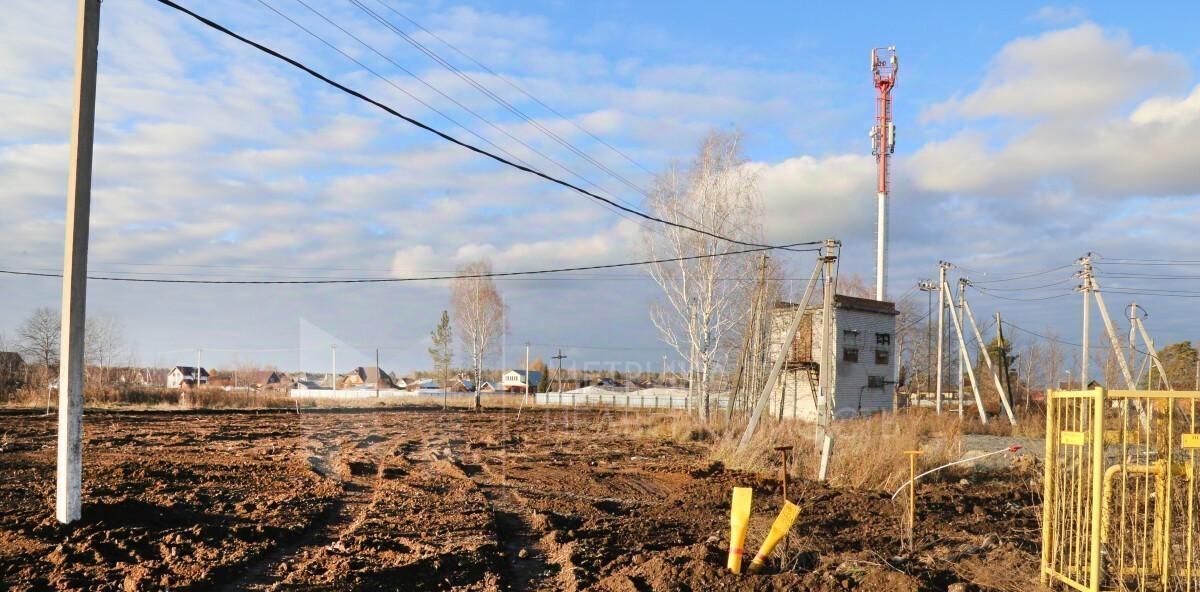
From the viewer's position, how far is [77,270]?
25.5 ft

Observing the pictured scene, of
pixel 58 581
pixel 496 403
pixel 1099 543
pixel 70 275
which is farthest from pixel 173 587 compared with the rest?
Result: pixel 496 403

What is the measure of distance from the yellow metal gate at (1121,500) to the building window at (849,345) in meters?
26.8

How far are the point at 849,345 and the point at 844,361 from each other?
0.70 meters

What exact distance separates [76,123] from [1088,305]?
3223 centimetres

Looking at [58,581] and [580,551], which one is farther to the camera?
[580,551]

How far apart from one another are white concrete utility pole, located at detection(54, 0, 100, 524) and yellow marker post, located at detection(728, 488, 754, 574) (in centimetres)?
584

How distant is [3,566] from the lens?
21.8 ft

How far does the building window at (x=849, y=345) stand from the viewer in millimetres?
34209

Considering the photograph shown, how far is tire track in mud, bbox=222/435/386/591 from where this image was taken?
23.2ft

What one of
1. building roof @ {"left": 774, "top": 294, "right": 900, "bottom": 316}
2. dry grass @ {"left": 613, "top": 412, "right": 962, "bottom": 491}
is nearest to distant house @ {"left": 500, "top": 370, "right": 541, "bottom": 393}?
building roof @ {"left": 774, "top": 294, "right": 900, "bottom": 316}

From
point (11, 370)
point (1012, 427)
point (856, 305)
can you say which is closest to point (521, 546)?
point (1012, 427)

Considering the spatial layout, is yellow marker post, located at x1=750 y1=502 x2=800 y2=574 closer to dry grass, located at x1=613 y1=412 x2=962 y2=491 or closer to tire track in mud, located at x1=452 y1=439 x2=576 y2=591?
tire track in mud, located at x1=452 y1=439 x2=576 y2=591

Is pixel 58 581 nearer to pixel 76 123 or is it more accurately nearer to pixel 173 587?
pixel 173 587

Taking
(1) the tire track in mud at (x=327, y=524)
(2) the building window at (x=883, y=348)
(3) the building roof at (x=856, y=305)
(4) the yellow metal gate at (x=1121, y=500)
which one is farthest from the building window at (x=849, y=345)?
(4) the yellow metal gate at (x=1121, y=500)
